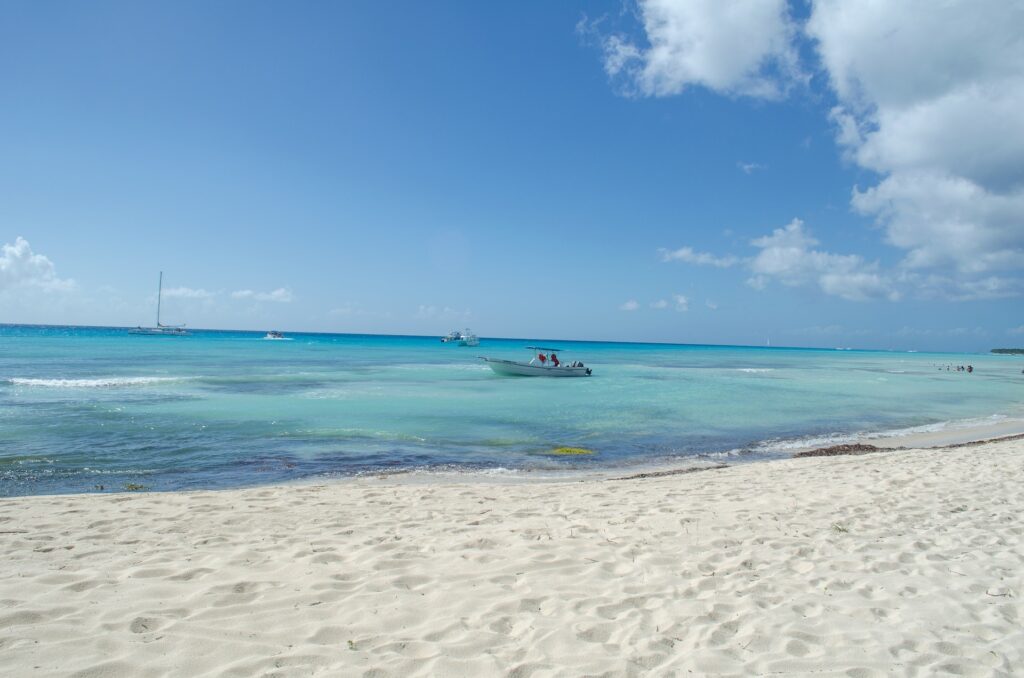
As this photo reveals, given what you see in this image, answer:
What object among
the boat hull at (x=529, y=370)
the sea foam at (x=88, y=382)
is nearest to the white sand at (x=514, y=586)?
the sea foam at (x=88, y=382)

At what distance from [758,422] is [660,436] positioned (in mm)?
5794

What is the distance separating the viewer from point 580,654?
12.6 ft

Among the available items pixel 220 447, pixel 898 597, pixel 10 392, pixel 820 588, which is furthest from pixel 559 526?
pixel 10 392

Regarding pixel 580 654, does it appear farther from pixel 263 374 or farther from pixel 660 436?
pixel 263 374

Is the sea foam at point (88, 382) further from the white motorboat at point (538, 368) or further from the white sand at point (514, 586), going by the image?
the white sand at point (514, 586)

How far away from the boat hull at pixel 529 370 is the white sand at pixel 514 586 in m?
29.7

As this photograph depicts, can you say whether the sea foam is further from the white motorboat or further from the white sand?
the white sand

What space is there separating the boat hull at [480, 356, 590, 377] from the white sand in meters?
29.7

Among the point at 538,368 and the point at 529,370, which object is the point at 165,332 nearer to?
the point at 529,370

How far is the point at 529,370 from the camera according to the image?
38125 mm

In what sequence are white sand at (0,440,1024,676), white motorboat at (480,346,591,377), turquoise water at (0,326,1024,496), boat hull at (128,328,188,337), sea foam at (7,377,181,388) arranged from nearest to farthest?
white sand at (0,440,1024,676)
turquoise water at (0,326,1024,496)
sea foam at (7,377,181,388)
white motorboat at (480,346,591,377)
boat hull at (128,328,188,337)

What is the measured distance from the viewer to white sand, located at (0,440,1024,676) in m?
3.76

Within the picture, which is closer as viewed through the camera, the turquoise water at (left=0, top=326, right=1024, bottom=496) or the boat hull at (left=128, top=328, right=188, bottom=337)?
the turquoise water at (left=0, top=326, right=1024, bottom=496)

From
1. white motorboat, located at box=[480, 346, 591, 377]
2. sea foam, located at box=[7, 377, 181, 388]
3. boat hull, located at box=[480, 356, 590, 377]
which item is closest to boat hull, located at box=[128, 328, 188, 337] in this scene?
sea foam, located at box=[7, 377, 181, 388]
